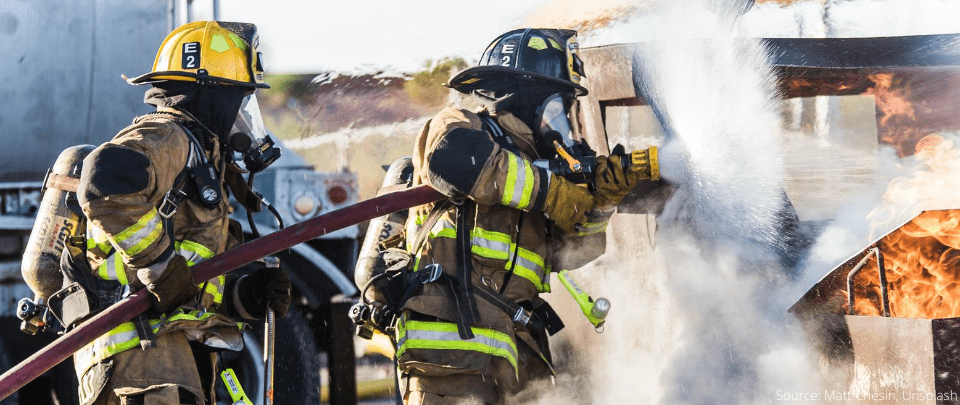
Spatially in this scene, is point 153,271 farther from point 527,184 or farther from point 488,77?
point 488,77

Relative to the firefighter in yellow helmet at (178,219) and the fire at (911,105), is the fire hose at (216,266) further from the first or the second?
the fire at (911,105)

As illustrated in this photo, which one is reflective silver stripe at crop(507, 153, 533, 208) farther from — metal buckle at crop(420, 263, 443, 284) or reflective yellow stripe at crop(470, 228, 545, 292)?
metal buckle at crop(420, 263, 443, 284)

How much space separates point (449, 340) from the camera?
3961 mm

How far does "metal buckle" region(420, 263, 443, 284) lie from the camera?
4.00 meters

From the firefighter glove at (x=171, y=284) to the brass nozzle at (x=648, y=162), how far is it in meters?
1.93

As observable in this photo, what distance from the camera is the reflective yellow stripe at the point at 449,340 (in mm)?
3949

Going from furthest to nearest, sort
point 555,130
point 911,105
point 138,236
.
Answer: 1. point 911,105
2. point 555,130
3. point 138,236

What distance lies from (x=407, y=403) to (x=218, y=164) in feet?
4.55

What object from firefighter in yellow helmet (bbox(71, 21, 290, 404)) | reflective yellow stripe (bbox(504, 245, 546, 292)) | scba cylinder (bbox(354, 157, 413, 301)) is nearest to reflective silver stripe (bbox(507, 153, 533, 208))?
reflective yellow stripe (bbox(504, 245, 546, 292))

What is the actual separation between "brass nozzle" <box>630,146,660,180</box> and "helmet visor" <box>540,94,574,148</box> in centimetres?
35

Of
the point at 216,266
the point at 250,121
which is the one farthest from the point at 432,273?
the point at 250,121

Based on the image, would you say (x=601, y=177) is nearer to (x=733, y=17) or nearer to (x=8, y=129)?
(x=733, y=17)

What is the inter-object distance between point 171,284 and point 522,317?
149cm

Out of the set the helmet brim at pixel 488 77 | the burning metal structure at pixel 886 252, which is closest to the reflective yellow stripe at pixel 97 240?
the helmet brim at pixel 488 77
